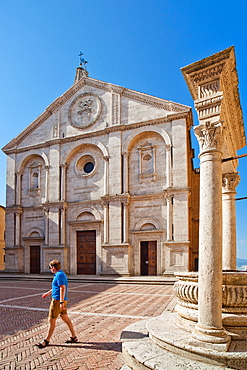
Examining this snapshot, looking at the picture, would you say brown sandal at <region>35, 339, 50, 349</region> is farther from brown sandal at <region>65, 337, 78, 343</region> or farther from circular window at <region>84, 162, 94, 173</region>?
circular window at <region>84, 162, 94, 173</region>

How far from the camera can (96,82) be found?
26.5m

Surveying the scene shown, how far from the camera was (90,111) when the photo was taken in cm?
2642

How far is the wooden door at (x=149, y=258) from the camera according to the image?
22312mm

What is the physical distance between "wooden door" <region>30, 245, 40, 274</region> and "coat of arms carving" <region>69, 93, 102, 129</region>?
36.7 feet

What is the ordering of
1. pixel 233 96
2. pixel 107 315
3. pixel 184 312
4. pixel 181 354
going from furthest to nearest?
pixel 107 315
pixel 233 96
pixel 184 312
pixel 181 354

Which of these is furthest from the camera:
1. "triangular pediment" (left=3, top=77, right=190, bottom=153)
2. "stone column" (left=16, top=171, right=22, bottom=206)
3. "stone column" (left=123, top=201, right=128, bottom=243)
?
"stone column" (left=16, top=171, right=22, bottom=206)

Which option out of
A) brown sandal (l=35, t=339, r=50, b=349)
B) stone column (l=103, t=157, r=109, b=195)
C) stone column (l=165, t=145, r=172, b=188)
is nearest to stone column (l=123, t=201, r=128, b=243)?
stone column (l=103, t=157, r=109, b=195)

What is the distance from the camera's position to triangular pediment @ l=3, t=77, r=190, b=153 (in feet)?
78.6

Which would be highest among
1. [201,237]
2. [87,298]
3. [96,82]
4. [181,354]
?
[96,82]

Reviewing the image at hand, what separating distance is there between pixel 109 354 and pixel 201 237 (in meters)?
2.90

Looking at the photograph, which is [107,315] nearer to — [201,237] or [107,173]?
[201,237]

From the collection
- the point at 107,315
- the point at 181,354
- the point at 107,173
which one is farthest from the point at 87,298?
the point at 107,173

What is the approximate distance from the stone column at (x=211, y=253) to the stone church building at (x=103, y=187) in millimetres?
15918

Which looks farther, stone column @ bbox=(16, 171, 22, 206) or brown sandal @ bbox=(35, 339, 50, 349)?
stone column @ bbox=(16, 171, 22, 206)
